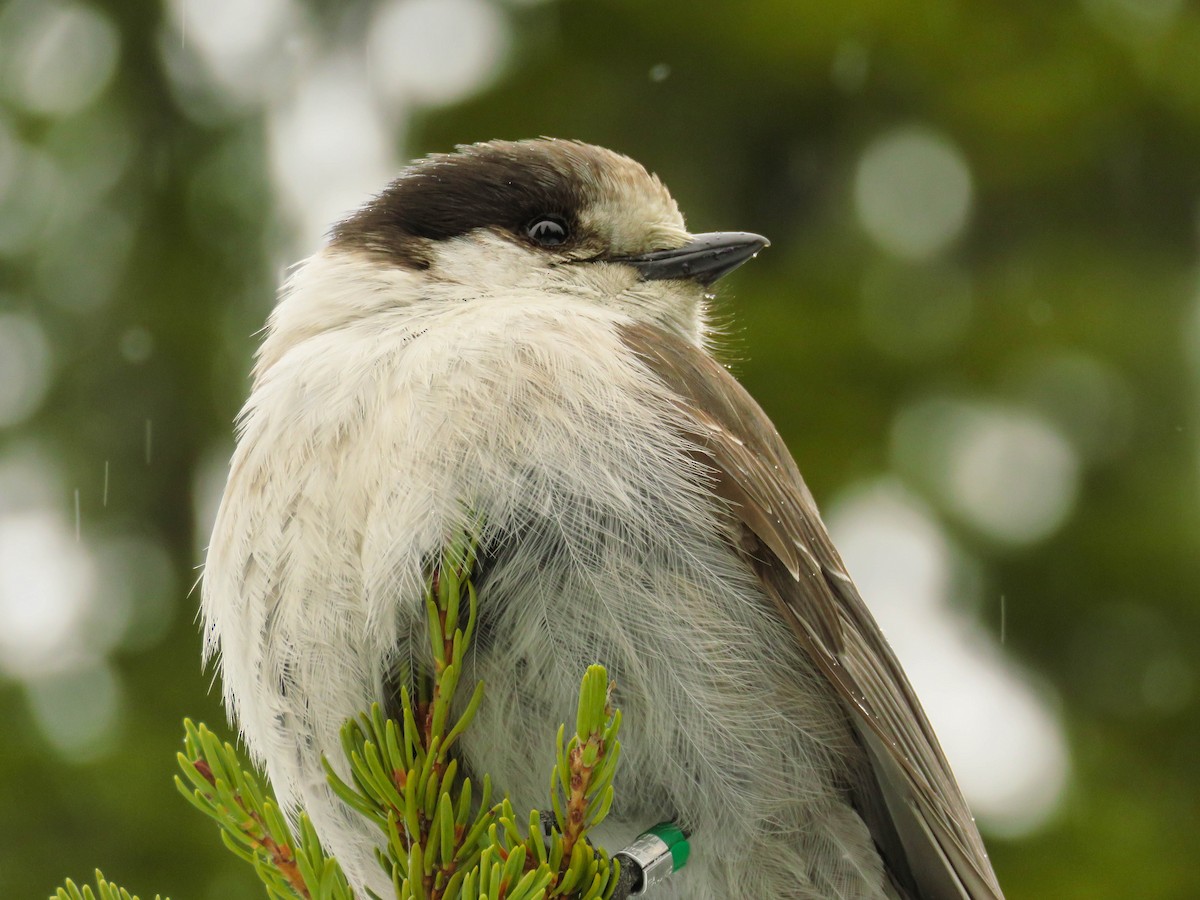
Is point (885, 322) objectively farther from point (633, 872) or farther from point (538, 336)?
point (633, 872)

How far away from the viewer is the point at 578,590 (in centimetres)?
209

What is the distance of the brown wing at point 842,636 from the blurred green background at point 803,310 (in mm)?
1904

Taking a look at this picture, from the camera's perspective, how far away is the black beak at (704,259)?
289 centimetres

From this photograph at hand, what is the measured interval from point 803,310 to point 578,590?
3365 millimetres

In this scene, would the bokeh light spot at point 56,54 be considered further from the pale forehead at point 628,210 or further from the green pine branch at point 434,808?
the green pine branch at point 434,808

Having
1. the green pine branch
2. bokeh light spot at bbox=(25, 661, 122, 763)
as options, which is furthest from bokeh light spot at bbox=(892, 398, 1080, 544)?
the green pine branch

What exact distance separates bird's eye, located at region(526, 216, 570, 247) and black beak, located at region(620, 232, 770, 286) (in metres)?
0.15

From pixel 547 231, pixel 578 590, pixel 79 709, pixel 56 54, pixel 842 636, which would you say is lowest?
pixel 79 709

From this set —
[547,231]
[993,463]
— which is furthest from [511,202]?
[993,463]

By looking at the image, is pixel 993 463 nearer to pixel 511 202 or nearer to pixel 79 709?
pixel 511 202

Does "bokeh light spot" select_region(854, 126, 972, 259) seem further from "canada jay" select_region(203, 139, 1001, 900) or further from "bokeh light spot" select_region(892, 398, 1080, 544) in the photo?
"canada jay" select_region(203, 139, 1001, 900)

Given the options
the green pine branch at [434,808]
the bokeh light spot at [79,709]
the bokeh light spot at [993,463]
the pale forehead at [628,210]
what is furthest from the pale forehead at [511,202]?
the bokeh light spot at [79,709]

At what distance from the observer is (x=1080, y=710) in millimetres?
4770

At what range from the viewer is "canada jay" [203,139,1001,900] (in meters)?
2.07
